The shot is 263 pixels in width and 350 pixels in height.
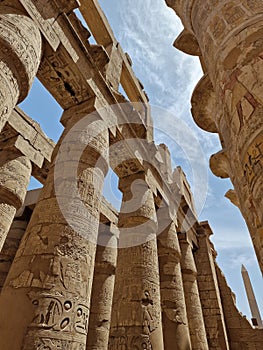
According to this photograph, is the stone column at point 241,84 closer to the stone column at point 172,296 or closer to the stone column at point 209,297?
the stone column at point 172,296

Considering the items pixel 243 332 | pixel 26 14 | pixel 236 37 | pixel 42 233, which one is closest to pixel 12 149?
pixel 26 14

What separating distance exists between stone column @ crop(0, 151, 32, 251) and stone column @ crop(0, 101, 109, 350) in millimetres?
2059

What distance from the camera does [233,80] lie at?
6.61 ft

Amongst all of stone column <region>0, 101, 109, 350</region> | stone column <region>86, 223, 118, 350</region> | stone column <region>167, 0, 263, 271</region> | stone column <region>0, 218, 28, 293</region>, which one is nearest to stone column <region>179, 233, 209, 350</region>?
stone column <region>86, 223, 118, 350</region>

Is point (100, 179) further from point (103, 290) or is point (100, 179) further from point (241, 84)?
point (103, 290)

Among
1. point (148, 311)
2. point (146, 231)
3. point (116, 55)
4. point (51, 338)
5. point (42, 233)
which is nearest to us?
point (51, 338)

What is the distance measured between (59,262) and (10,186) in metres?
3.45

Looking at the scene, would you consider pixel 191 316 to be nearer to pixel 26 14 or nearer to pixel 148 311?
pixel 148 311

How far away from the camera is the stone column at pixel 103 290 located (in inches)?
284

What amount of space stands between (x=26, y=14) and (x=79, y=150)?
2.29m

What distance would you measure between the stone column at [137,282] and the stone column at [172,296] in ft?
5.06

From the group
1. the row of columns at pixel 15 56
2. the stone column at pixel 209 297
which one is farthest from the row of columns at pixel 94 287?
the stone column at pixel 209 297

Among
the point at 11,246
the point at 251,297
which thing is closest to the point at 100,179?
the point at 11,246

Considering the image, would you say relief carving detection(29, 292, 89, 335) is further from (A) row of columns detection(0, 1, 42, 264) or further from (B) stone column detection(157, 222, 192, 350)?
(B) stone column detection(157, 222, 192, 350)
